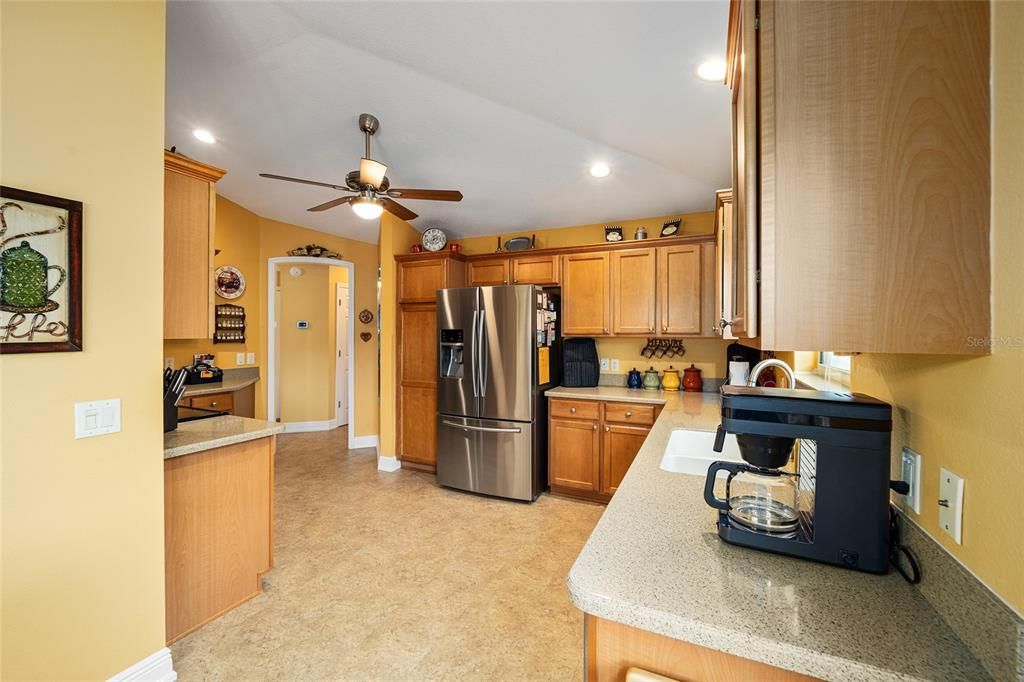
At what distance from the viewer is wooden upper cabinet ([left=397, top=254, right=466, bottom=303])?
402 cm

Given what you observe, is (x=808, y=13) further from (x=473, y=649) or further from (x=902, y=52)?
(x=473, y=649)

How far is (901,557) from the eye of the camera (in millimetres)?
880

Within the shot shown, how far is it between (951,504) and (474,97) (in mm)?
2528

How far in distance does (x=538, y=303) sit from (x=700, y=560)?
268cm

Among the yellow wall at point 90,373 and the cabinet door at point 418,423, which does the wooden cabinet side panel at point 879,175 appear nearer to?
the yellow wall at point 90,373

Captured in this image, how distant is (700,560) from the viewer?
93 cm

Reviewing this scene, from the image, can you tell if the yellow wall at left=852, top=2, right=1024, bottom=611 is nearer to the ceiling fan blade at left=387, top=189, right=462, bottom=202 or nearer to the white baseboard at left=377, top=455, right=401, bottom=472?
the ceiling fan blade at left=387, top=189, right=462, bottom=202

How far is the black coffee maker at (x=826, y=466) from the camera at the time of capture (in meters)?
0.86

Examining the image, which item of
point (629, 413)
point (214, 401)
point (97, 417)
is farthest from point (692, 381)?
point (214, 401)

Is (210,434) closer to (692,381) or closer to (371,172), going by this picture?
(371,172)

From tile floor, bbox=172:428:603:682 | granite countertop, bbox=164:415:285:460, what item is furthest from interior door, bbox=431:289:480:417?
granite countertop, bbox=164:415:285:460

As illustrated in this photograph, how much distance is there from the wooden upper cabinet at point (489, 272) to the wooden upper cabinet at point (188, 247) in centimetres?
241

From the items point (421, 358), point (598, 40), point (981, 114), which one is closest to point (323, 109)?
point (598, 40)

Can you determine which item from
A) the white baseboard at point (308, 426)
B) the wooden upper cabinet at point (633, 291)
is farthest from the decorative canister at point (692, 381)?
the white baseboard at point (308, 426)
